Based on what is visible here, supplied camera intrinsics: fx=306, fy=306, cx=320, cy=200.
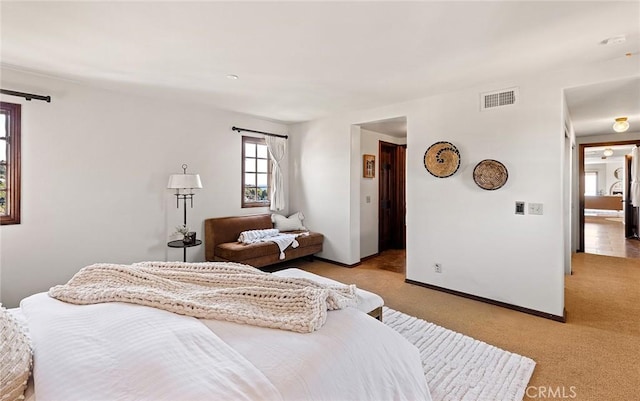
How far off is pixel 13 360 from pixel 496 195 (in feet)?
12.7

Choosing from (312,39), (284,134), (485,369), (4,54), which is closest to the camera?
(485,369)

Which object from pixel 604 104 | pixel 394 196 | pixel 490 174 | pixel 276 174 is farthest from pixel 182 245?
pixel 604 104

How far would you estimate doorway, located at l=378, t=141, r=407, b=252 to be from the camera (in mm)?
6191

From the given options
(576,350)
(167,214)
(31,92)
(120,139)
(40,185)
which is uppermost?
(31,92)

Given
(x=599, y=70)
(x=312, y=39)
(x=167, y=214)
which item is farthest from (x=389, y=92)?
(x=167, y=214)

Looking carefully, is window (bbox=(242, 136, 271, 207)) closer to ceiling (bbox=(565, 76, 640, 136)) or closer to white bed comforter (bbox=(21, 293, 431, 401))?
white bed comforter (bbox=(21, 293, 431, 401))

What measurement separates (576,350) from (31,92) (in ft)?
18.0

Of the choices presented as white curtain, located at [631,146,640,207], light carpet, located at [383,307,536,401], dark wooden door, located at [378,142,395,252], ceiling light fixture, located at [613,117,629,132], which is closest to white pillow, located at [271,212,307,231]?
dark wooden door, located at [378,142,395,252]

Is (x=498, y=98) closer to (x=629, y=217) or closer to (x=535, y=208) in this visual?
(x=535, y=208)

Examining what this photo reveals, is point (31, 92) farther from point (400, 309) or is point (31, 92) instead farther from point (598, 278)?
point (598, 278)

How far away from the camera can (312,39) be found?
2.36 metres

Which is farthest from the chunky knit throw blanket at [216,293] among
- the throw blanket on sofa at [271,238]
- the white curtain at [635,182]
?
the white curtain at [635,182]

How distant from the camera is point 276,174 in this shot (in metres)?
5.38

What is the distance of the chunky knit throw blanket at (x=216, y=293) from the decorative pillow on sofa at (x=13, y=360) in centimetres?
38
